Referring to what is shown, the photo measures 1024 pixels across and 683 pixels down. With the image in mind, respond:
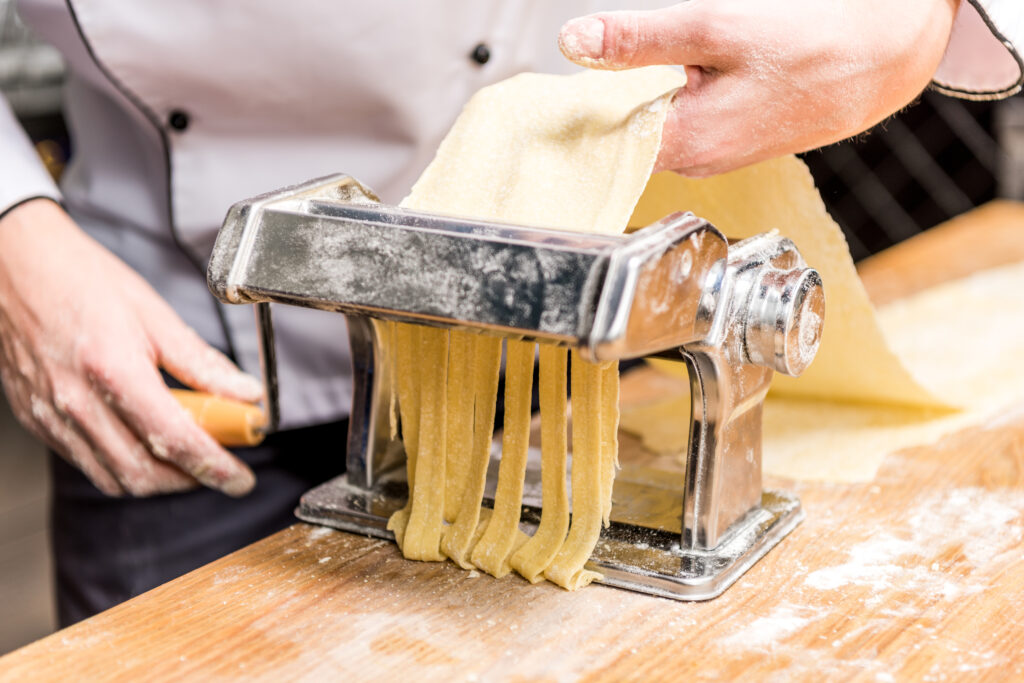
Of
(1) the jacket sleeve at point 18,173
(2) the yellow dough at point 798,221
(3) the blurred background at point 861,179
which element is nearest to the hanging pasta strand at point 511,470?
(2) the yellow dough at point 798,221

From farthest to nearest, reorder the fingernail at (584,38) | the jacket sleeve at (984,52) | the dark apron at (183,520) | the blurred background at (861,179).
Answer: the blurred background at (861,179) → the dark apron at (183,520) → the jacket sleeve at (984,52) → the fingernail at (584,38)

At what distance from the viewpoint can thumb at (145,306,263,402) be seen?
883mm

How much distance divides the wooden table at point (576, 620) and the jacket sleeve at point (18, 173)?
1.40 ft

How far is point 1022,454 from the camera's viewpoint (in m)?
0.89

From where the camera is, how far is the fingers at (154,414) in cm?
84

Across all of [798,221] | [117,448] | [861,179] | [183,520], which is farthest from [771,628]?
[861,179]

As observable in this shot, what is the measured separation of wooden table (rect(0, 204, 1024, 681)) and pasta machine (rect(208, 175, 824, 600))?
4 centimetres

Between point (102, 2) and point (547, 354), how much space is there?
1.74 ft

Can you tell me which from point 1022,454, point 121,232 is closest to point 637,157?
point 1022,454

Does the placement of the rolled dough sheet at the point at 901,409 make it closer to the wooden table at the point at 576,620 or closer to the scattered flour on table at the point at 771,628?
the wooden table at the point at 576,620

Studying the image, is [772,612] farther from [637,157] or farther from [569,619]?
[637,157]

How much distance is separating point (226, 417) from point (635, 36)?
47 cm

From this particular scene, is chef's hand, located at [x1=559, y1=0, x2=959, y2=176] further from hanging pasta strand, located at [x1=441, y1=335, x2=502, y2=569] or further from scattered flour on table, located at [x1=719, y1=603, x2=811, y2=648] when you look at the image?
scattered flour on table, located at [x1=719, y1=603, x2=811, y2=648]

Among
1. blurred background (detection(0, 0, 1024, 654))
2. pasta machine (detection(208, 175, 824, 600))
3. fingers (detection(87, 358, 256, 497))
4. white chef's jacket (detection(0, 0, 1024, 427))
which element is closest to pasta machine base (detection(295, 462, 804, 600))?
pasta machine (detection(208, 175, 824, 600))
